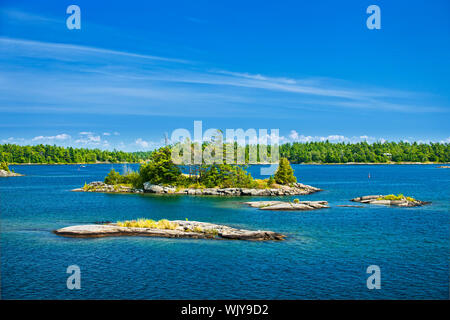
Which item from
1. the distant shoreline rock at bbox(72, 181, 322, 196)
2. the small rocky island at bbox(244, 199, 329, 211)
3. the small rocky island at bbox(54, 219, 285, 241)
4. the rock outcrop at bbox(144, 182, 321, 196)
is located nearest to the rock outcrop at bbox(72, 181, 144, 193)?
the distant shoreline rock at bbox(72, 181, 322, 196)

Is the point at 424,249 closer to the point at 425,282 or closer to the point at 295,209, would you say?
the point at 425,282

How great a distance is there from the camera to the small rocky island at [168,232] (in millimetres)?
47375

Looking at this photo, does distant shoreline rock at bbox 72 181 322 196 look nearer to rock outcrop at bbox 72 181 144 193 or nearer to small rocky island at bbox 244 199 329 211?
rock outcrop at bbox 72 181 144 193

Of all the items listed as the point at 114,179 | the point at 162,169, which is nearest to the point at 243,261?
the point at 162,169

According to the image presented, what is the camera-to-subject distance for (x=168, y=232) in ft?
161

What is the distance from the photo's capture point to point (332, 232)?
172 feet

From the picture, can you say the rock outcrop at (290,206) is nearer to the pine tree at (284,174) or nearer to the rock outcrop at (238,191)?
the rock outcrop at (238,191)

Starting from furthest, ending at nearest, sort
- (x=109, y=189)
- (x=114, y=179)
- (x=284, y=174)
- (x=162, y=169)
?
(x=114, y=179) → (x=109, y=189) → (x=284, y=174) → (x=162, y=169)

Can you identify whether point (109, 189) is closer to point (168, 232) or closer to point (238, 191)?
point (238, 191)

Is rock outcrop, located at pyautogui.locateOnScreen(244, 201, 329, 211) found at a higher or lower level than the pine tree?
lower

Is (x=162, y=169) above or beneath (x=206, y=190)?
above

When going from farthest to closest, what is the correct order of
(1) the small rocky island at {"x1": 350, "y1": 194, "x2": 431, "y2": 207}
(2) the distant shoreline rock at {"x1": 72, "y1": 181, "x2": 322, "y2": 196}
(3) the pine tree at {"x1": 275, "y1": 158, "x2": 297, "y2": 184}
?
(3) the pine tree at {"x1": 275, "y1": 158, "x2": 297, "y2": 184} < (2) the distant shoreline rock at {"x1": 72, "y1": 181, "x2": 322, "y2": 196} < (1) the small rocky island at {"x1": 350, "y1": 194, "x2": 431, "y2": 207}

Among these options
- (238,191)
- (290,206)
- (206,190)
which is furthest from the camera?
(206,190)

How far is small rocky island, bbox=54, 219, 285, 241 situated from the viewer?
47375 millimetres
